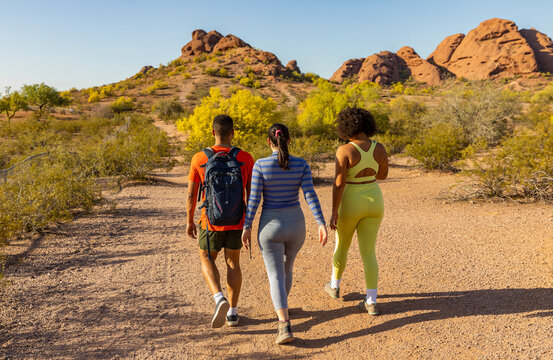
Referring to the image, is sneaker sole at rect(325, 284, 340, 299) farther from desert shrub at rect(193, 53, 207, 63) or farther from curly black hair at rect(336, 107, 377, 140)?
desert shrub at rect(193, 53, 207, 63)

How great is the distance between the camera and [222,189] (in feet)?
9.82

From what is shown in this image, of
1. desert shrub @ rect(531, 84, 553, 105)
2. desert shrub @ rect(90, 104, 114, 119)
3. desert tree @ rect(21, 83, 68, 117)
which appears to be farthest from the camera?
desert shrub @ rect(90, 104, 114, 119)

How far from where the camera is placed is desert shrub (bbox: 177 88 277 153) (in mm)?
15641

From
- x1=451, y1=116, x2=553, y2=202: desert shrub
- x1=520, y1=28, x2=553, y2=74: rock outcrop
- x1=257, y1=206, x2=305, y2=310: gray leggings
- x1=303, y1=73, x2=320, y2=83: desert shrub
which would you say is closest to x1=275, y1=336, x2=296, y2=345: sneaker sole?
x1=257, y1=206, x2=305, y2=310: gray leggings

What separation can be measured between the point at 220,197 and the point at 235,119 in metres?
13.5

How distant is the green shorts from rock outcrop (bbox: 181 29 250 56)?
90117 millimetres

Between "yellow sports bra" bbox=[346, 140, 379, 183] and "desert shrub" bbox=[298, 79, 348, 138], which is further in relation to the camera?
"desert shrub" bbox=[298, 79, 348, 138]

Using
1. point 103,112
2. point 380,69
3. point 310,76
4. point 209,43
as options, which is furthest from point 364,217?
point 209,43

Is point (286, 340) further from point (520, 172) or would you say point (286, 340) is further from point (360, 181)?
point (520, 172)

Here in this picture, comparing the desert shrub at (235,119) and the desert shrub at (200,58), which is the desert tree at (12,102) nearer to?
the desert shrub at (235,119)

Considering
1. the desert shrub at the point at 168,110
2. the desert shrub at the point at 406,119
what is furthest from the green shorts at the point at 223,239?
the desert shrub at the point at 168,110

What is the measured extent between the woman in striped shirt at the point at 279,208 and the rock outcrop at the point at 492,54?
273 ft

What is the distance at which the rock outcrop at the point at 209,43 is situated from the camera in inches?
3467

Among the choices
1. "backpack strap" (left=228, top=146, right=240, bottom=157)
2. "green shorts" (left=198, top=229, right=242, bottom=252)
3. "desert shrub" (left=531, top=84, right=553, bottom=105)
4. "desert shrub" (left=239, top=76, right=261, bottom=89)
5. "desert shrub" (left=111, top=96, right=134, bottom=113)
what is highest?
"desert shrub" (left=239, top=76, right=261, bottom=89)
